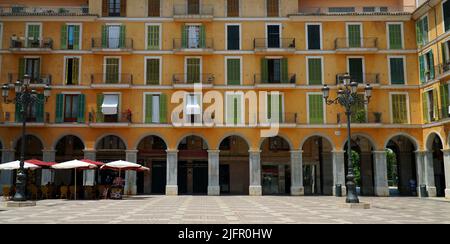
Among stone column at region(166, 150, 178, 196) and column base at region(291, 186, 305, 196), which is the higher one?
stone column at region(166, 150, 178, 196)

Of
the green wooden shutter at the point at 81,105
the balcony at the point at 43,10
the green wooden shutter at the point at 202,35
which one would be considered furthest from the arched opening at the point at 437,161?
the balcony at the point at 43,10

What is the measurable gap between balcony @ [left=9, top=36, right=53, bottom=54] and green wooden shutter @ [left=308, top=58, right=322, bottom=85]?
21.0m

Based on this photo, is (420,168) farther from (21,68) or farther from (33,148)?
(21,68)

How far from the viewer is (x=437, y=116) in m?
31.9

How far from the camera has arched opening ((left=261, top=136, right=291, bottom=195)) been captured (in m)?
38.2

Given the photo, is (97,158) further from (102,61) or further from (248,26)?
(248,26)

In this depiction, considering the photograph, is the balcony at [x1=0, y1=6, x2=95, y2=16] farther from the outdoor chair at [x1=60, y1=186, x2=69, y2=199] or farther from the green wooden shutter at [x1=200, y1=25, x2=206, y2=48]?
the outdoor chair at [x1=60, y1=186, x2=69, y2=199]

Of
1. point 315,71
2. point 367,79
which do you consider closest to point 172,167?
point 315,71

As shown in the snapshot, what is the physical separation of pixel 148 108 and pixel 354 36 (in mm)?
17753

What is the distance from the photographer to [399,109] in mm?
34875

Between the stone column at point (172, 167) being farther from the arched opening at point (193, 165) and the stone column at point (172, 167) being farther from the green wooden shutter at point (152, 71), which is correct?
the green wooden shutter at point (152, 71)

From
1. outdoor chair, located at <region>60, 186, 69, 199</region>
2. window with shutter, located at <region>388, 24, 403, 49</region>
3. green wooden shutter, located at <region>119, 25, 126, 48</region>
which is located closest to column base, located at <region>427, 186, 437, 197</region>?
window with shutter, located at <region>388, 24, 403, 49</region>

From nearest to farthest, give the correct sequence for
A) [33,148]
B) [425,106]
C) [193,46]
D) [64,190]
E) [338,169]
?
[64,190] → [425,106] → [338,169] → [193,46] → [33,148]
